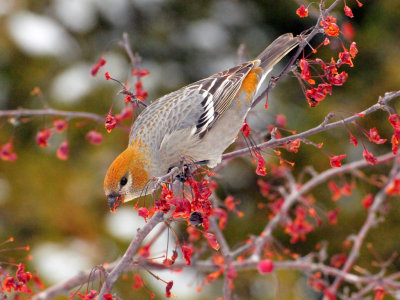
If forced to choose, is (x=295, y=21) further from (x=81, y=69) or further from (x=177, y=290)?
(x=177, y=290)

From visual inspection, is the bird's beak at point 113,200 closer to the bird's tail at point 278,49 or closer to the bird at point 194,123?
the bird at point 194,123

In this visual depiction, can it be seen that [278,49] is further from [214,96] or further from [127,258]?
[127,258]

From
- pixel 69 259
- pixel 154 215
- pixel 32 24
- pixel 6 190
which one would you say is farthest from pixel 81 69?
pixel 154 215

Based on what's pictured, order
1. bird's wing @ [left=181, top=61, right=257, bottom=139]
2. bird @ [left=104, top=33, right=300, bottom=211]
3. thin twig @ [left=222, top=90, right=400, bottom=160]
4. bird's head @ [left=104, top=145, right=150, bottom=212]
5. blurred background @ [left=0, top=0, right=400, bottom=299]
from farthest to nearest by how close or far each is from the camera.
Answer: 1. blurred background @ [left=0, top=0, right=400, bottom=299]
2. bird's wing @ [left=181, top=61, right=257, bottom=139]
3. bird @ [left=104, top=33, right=300, bottom=211]
4. bird's head @ [left=104, top=145, right=150, bottom=212]
5. thin twig @ [left=222, top=90, right=400, bottom=160]

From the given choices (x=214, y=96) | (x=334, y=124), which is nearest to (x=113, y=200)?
(x=214, y=96)

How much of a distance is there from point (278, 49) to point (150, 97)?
8.29 ft

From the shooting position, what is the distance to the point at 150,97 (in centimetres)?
484

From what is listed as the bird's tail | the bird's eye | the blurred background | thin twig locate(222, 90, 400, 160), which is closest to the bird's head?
the bird's eye

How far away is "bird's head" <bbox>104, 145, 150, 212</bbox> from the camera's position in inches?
83.0

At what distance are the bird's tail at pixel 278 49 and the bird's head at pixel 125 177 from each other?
77 centimetres

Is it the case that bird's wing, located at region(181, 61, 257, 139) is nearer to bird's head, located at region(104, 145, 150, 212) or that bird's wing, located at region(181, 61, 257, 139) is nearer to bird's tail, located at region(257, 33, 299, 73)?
bird's tail, located at region(257, 33, 299, 73)

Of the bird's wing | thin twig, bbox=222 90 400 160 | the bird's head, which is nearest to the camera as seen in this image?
thin twig, bbox=222 90 400 160

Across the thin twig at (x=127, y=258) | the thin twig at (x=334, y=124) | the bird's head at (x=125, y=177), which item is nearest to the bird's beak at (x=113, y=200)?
the bird's head at (x=125, y=177)

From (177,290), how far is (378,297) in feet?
7.45
